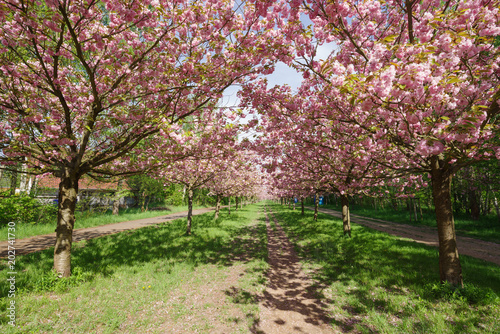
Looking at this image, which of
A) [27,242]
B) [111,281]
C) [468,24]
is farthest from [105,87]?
[27,242]

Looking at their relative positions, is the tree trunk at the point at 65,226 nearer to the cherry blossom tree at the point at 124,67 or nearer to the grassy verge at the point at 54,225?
the cherry blossom tree at the point at 124,67

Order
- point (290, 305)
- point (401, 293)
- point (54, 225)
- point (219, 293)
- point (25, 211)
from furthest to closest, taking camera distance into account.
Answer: point (54, 225)
point (25, 211)
point (219, 293)
point (401, 293)
point (290, 305)

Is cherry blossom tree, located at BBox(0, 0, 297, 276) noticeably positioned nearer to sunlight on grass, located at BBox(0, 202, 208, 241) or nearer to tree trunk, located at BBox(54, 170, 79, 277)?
tree trunk, located at BBox(54, 170, 79, 277)

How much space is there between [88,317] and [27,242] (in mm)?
10661

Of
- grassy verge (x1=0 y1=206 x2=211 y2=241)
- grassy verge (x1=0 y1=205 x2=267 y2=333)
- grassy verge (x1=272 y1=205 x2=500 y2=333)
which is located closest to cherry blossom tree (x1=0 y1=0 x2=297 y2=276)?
grassy verge (x1=0 y1=205 x2=267 y2=333)

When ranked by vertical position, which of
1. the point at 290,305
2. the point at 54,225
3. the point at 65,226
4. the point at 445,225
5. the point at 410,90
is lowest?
the point at 290,305

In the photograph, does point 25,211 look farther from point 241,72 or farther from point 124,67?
point 241,72

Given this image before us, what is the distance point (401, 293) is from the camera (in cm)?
552

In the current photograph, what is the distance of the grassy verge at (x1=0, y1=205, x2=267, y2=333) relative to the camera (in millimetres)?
4336

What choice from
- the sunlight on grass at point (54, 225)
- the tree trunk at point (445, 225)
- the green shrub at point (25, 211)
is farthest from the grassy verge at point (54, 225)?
the tree trunk at point (445, 225)

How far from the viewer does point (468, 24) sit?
368 cm

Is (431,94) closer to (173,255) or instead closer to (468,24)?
(468,24)

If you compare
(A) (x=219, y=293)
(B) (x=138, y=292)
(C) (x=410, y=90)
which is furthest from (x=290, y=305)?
(C) (x=410, y=90)

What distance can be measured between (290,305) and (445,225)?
4.66 metres
